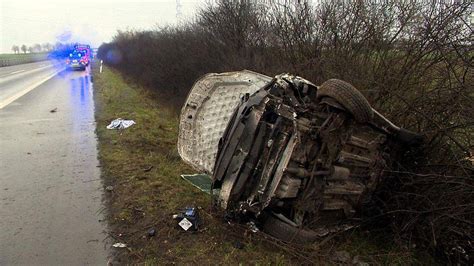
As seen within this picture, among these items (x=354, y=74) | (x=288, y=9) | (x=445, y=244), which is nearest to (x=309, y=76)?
(x=354, y=74)

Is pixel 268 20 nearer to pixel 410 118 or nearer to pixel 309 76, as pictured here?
pixel 309 76

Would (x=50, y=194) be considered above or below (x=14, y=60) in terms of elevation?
above

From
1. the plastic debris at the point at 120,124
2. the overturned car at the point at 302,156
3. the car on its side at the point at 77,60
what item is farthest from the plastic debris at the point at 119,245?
the car on its side at the point at 77,60

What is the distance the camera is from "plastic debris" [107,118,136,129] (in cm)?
869

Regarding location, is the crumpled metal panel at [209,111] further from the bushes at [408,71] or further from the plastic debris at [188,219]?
the bushes at [408,71]

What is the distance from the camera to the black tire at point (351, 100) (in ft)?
10.1

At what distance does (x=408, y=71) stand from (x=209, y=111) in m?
2.33

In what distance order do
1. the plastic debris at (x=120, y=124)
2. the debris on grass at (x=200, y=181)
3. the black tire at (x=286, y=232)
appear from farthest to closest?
the plastic debris at (x=120, y=124) → the debris on grass at (x=200, y=181) → the black tire at (x=286, y=232)

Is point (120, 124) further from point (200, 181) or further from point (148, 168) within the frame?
point (200, 181)

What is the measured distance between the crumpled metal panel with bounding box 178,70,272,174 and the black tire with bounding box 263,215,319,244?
870 millimetres

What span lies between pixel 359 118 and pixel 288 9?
14.1ft

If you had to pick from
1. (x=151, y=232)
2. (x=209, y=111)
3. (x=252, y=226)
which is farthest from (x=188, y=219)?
(x=209, y=111)

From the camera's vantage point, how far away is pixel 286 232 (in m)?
3.35

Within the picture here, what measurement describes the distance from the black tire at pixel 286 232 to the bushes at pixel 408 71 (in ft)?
2.62
